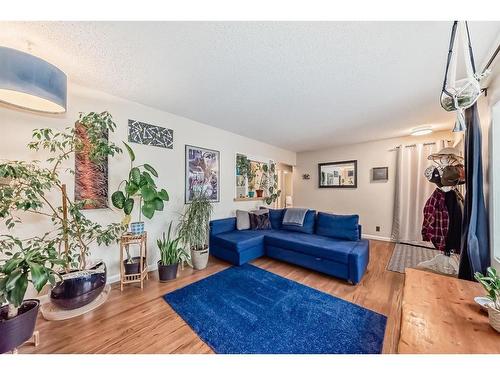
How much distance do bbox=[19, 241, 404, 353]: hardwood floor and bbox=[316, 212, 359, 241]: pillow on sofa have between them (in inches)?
22.0

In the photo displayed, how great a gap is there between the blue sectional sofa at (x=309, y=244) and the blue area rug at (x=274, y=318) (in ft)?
1.49

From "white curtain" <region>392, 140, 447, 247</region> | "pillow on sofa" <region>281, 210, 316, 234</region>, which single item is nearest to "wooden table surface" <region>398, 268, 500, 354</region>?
"pillow on sofa" <region>281, 210, 316, 234</region>

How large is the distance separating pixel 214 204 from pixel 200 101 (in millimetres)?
1781

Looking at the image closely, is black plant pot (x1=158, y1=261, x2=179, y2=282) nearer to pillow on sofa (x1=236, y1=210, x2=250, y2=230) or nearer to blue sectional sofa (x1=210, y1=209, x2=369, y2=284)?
blue sectional sofa (x1=210, y1=209, x2=369, y2=284)

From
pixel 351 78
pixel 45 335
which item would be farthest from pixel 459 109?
pixel 45 335

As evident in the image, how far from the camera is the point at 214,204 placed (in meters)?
3.42

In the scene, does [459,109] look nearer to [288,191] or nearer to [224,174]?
[224,174]

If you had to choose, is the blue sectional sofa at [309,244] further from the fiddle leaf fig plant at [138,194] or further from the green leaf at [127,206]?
the green leaf at [127,206]

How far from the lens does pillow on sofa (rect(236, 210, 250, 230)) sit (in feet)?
11.3

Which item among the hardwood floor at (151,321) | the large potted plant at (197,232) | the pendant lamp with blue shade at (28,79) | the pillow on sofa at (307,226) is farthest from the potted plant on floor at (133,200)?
the pillow on sofa at (307,226)

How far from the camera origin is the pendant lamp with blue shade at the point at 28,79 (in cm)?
117

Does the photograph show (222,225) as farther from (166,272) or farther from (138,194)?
(138,194)

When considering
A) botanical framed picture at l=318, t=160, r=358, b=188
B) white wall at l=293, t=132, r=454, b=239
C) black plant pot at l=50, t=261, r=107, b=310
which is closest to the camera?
black plant pot at l=50, t=261, r=107, b=310

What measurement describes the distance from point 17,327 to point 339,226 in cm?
336
